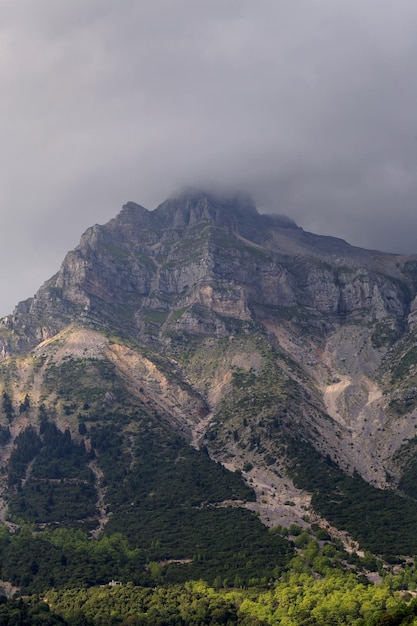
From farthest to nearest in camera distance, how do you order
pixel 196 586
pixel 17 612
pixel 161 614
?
pixel 196 586, pixel 161 614, pixel 17 612

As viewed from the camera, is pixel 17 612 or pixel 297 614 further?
pixel 297 614

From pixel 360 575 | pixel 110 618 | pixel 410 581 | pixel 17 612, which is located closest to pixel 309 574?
pixel 360 575

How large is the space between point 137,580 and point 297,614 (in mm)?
50664

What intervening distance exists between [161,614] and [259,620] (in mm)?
21805

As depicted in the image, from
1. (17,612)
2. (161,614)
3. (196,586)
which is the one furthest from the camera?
(196,586)

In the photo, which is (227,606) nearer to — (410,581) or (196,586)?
(196,586)

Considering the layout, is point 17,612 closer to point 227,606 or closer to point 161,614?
point 161,614

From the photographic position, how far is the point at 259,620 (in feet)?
509

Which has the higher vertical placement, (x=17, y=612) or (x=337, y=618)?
(x=17, y=612)

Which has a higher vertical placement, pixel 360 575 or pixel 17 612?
pixel 17 612

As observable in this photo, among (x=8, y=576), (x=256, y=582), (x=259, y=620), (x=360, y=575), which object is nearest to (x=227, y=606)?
(x=259, y=620)

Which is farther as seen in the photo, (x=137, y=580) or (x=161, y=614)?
(x=137, y=580)

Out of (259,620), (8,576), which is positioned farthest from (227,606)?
(8,576)

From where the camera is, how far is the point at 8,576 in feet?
636
